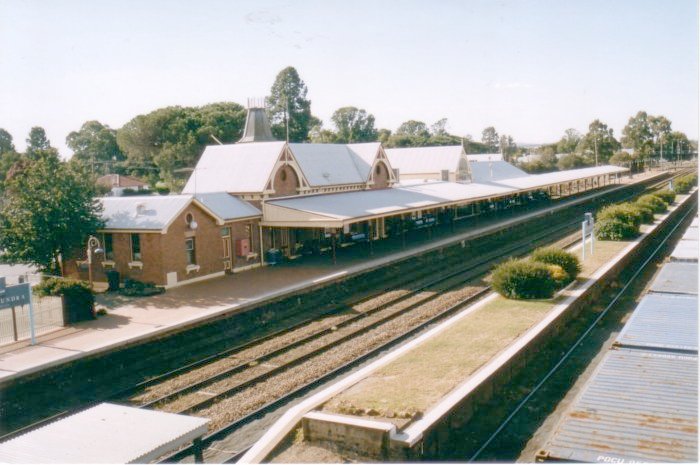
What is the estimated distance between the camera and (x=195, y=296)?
2305 centimetres

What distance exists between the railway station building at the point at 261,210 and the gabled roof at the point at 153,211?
0.05m

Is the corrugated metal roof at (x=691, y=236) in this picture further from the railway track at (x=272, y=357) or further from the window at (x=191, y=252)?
the window at (x=191, y=252)

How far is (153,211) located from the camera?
2569cm

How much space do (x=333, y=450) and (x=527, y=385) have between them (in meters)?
5.71

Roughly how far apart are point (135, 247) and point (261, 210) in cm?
711

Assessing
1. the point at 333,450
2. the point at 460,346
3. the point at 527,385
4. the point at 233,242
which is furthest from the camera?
the point at 233,242

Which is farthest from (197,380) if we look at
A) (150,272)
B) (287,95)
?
(287,95)

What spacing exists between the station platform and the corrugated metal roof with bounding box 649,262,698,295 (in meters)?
11.8

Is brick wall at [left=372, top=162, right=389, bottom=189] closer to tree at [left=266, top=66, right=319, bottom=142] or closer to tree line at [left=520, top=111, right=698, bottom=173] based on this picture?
tree at [left=266, top=66, right=319, bottom=142]

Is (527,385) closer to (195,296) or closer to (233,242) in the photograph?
(195,296)

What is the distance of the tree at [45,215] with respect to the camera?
2391 centimetres

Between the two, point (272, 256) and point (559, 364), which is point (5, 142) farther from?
point (559, 364)

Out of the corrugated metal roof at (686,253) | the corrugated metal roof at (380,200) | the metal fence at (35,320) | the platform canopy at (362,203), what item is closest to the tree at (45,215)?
the metal fence at (35,320)

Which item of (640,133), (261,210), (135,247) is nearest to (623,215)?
(261,210)
